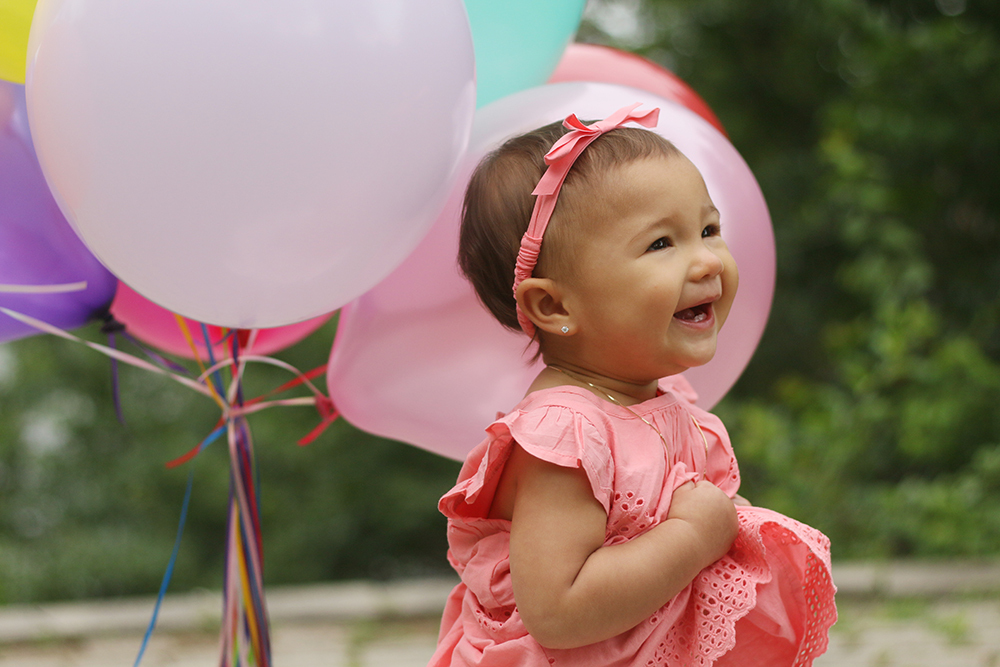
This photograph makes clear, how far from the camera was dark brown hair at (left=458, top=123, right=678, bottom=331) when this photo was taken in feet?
3.81

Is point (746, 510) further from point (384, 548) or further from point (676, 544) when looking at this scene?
point (384, 548)

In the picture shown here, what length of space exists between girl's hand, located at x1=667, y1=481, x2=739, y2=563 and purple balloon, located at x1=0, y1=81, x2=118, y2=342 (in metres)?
1.02

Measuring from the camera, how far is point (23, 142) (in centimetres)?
153

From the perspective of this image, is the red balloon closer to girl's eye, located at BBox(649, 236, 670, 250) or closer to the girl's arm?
girl's eye, located at BBox(649, 236, 670, 250)

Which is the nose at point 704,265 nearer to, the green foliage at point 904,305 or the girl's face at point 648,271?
the girl's face at point 648,271

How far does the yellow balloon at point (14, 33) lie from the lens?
4.83 ft

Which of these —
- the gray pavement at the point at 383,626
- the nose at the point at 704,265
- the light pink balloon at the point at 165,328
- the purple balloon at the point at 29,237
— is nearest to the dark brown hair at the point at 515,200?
the nose at the point at 704,265

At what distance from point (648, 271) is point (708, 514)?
29 centimetres

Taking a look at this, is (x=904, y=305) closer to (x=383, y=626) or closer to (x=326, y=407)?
(x=383, y=626)

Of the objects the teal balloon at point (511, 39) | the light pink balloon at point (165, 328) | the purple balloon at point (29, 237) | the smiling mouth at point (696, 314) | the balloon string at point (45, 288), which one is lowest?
the light pink balloon at point (165, 328)

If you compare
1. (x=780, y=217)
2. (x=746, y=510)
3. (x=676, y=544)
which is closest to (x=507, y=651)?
(x=676, y=544)

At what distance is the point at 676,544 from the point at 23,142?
1.17m

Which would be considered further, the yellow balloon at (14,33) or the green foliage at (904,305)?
the green foliage at (904,305)

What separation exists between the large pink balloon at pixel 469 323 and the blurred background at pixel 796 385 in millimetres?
2395
